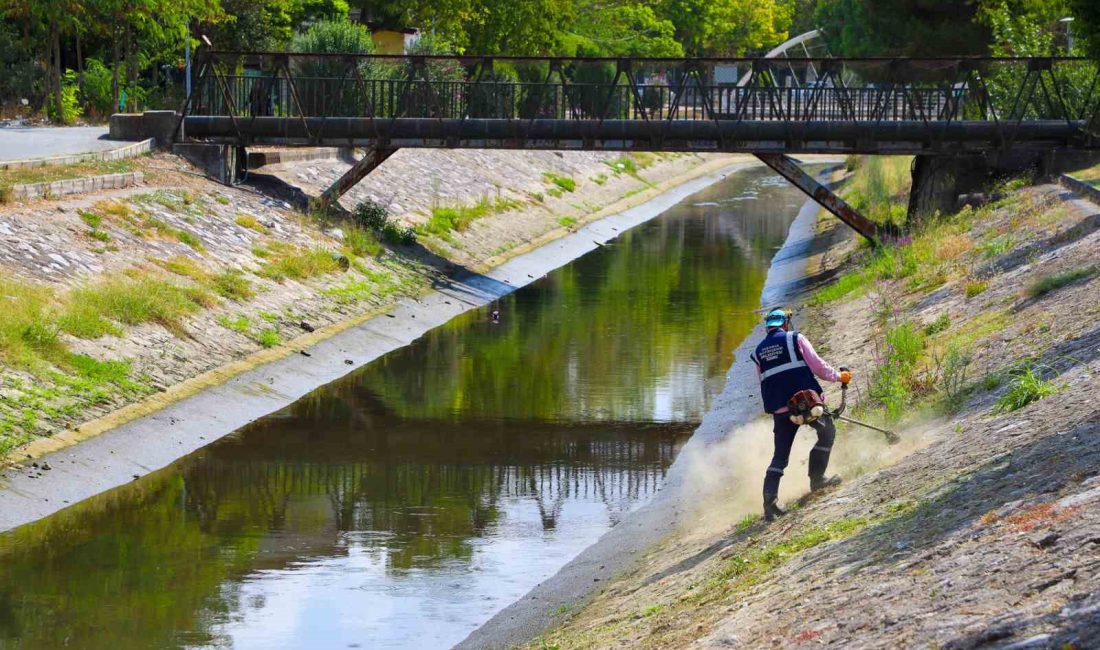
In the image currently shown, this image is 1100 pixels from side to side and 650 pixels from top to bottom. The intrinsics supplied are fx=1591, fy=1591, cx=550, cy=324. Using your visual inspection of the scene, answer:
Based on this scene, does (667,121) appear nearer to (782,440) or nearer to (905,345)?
(905,345)

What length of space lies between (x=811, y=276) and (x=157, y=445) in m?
23.5

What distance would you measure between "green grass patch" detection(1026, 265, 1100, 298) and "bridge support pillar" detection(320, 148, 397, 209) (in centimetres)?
2019

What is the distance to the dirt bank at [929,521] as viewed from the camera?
1051cm

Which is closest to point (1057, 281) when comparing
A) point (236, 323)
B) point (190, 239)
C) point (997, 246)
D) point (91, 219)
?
point (997, 246)

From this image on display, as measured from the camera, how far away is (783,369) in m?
15.8

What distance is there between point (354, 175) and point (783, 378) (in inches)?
1083

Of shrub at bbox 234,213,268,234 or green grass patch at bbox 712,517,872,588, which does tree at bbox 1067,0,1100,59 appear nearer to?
green grass patch at bbox 712,517,872,588

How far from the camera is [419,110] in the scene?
1783 inches

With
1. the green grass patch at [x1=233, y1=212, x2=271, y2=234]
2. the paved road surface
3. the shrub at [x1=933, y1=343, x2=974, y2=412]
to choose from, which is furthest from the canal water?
the paved road surface

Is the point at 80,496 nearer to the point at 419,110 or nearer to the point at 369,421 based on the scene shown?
the point at 369,421

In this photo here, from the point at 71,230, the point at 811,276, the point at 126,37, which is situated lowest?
the point at 811,276

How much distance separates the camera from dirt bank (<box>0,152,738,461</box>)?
2341cm

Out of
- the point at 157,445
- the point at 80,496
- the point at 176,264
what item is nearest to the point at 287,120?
the point at 176,264

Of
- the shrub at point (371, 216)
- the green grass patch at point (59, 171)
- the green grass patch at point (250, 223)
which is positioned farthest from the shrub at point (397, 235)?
the green grass patch at point (59, 171)
